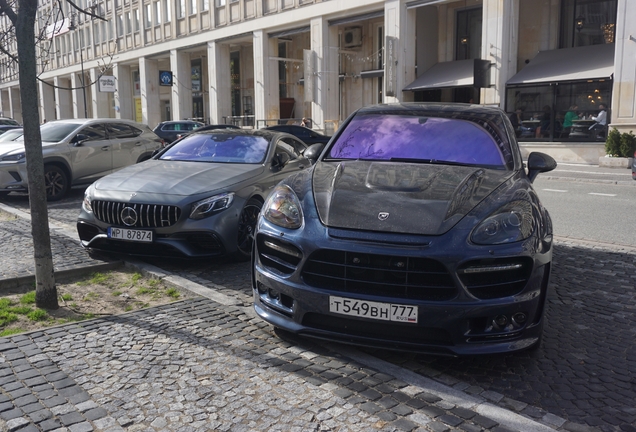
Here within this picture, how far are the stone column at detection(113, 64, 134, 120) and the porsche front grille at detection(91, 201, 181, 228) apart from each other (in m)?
49.2

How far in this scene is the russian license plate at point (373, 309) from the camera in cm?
345

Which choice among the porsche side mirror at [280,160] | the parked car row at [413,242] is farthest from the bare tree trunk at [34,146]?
the porsche side mirror at [280,160]

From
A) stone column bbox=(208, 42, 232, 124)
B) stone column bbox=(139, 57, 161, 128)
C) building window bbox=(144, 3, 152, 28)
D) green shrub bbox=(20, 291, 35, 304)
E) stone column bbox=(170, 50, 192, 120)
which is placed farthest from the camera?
stone column bbox=(139, 57, 161, 128)

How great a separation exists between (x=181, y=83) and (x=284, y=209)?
42.4m

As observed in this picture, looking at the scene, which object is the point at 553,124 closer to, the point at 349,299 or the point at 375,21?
the point at 375,21

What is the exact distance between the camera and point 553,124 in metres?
23.4

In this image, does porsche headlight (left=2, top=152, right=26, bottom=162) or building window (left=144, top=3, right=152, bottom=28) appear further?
building window (left=144, top=3, right=152, bottom=28)

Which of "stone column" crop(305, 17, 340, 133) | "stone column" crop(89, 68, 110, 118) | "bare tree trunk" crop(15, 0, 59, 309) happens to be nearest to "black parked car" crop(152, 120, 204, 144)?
"stone column" crop(305, 17, 340, 133)

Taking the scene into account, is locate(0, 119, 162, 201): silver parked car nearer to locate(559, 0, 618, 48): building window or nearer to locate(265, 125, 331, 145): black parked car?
locate(265, 125, 331, 145): black parked car

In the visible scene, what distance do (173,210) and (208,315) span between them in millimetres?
1610

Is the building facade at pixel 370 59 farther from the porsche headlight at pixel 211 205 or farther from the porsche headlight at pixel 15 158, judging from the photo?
the porsche headlight at pixel 211 205

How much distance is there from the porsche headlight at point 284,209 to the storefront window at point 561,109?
69.0 ft

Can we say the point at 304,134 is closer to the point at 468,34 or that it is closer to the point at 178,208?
the point at 468,34

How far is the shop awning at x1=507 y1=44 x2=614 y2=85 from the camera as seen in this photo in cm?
2247
